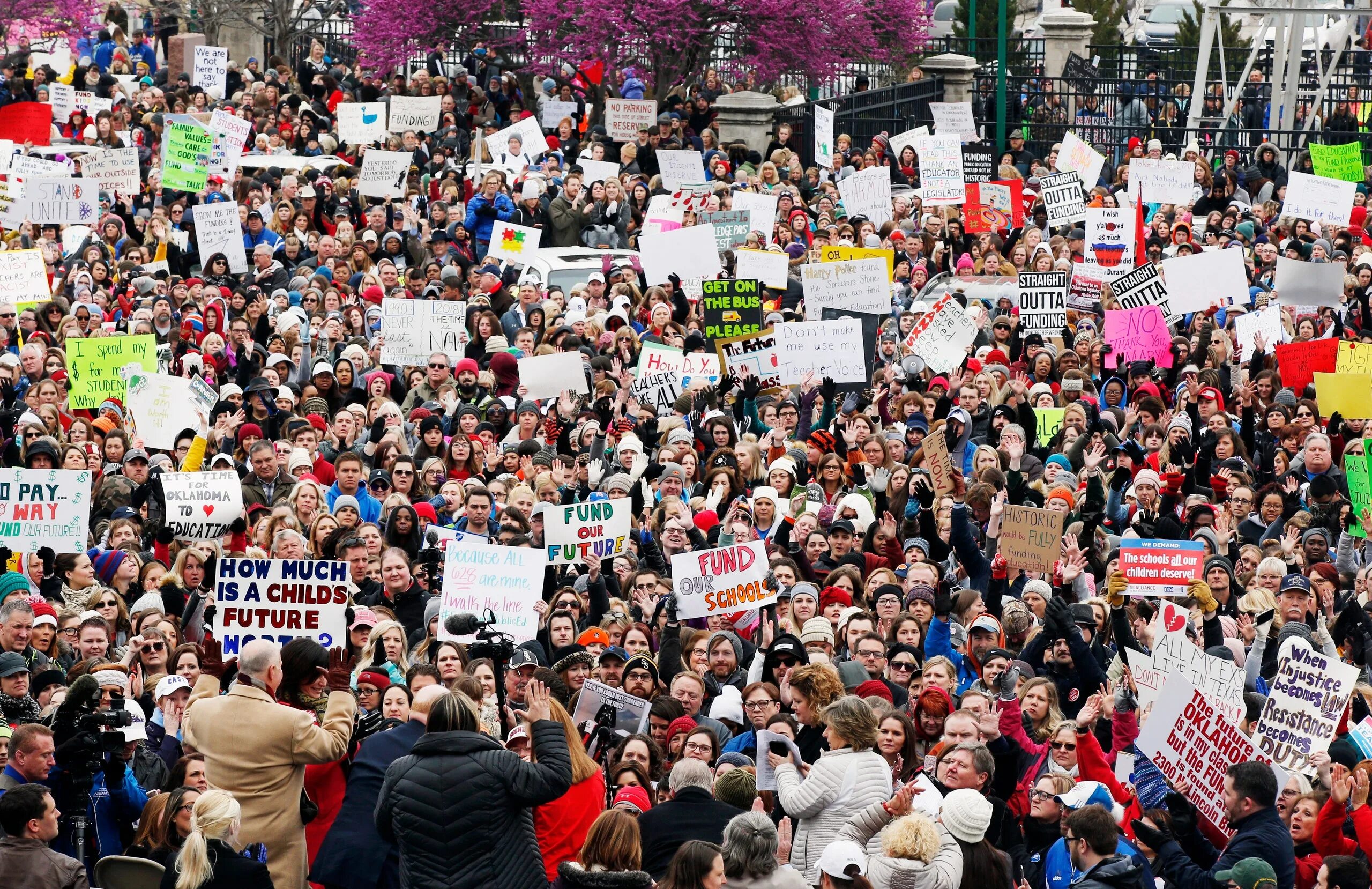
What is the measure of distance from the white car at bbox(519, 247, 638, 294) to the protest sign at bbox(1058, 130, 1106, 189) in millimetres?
6251

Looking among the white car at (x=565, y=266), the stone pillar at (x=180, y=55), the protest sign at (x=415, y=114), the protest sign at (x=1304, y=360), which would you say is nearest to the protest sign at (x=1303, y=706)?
the protest sign at (x=1304, y=360)

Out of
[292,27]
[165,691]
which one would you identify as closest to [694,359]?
[165,691]

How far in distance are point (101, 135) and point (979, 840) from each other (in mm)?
21885

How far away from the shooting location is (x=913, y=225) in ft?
77.5

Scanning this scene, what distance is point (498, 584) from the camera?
36.5 feet

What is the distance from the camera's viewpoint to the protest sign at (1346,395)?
1580 cm

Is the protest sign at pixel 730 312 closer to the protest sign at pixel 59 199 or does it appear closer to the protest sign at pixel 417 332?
the protest sign at pixel 417 332

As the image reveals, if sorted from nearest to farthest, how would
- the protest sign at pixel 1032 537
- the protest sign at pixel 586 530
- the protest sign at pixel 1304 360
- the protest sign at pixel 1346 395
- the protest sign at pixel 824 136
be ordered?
1. the protest sign at pixel 1032 537
2. the protest sign at pixel 586 530
3. the protest sign at pixel 1346 395
4. the protest sign at pixel 1304 360
5. the protest sign at pixel 824 136

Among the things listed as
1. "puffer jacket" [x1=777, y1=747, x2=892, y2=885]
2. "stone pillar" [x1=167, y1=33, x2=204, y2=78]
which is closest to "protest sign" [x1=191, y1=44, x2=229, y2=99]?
"stone pillar" [x1=167, y1=33, x2=204, y2=78]

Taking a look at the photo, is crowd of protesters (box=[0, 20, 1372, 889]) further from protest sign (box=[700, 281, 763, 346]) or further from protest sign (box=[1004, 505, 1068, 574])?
protest sign (box=[700, 281, 763, 346])

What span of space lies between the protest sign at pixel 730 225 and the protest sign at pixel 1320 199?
18.9 feet

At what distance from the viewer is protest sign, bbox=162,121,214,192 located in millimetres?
23203

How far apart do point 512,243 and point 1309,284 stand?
769 centimetres

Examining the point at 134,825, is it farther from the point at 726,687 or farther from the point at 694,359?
the point at 694,359
